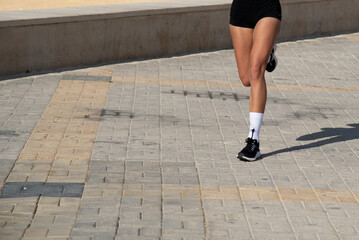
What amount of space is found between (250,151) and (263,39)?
102cm

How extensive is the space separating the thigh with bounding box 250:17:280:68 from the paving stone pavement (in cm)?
93

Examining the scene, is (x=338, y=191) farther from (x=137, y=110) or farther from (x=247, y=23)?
(x=137, y=110)

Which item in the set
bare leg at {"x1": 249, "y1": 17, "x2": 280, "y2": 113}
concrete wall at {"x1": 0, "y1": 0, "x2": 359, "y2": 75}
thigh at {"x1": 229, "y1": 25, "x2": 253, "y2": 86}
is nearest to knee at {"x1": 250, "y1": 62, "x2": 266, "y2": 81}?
bare leg at {"x1": 249, "y1": 17, "x2": 280, "y2": 113}

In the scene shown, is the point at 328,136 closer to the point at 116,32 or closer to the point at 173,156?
the point at 173,156

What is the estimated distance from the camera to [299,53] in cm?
1388

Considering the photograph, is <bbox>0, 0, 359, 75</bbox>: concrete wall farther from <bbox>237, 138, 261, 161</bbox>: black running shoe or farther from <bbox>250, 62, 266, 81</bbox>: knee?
<bbox>237, 138, 261, 161</bbox>: black running shoe

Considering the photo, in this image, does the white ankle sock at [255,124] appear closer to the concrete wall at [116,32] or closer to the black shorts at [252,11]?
the black shorts at [252,11]

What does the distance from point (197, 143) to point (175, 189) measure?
162 centimetres

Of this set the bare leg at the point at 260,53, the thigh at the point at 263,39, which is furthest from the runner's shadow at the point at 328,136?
the thigh at the point at 263,39

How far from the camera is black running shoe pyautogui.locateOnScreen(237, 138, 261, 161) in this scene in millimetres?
7391

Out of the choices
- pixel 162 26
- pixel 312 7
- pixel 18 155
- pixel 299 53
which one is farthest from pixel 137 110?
pixel 312 7

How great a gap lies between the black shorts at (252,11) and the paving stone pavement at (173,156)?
49.0 inches

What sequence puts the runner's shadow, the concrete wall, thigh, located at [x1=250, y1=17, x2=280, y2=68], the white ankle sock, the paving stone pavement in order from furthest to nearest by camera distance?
the concrete wall, the runner's shadow, the white ankle sock, thigh, located at [x1=250, y1=17, x2=280, y2=68], the paving stone pavement

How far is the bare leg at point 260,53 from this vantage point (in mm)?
7355
